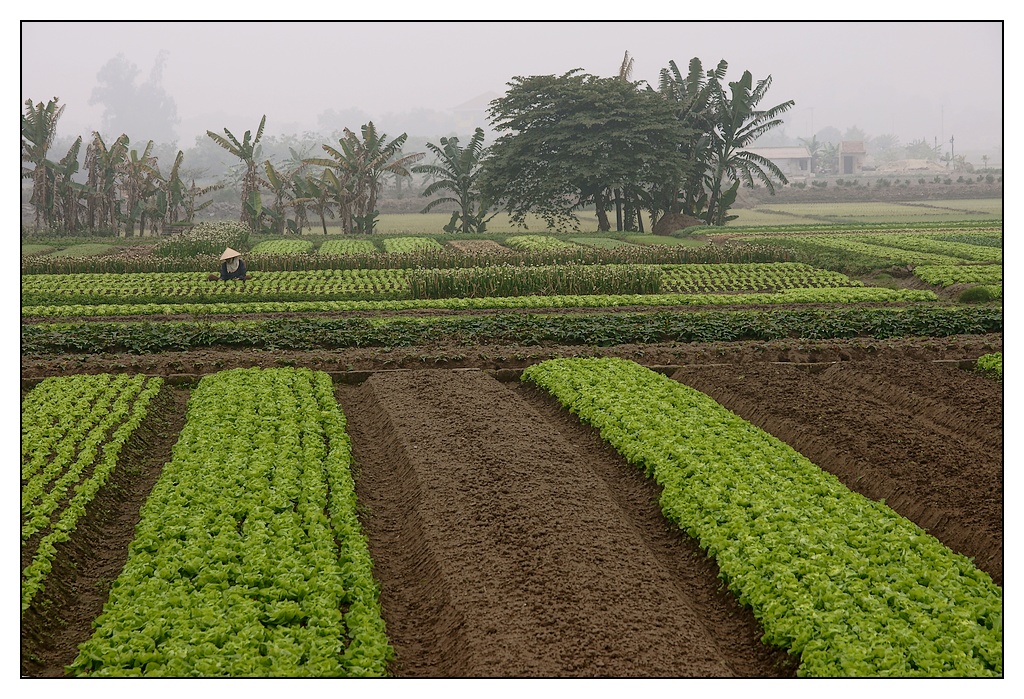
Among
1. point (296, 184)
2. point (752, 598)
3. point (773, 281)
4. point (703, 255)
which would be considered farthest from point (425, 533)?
point (296, 184)

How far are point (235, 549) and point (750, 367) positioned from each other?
10.6 metres

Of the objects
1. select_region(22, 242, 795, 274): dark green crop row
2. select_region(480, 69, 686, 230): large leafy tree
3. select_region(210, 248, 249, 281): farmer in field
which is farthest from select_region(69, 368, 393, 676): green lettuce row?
select_region(480, 69, 686, 230): large leafy tree

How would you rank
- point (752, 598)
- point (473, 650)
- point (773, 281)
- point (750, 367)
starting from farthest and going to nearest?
point (773, 281), point (750, 367), point (752, 598), point (473, 650)

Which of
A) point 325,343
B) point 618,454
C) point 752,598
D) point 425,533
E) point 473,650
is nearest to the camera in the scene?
point 473,650

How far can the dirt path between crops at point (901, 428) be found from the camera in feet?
34.1

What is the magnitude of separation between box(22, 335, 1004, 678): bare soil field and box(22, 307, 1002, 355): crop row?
3.55 feet

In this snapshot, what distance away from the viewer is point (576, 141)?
57.5 metres

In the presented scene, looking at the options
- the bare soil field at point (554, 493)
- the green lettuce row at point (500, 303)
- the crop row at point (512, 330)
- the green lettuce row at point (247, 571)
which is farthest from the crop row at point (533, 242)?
the green lettuce row at point (247, 571)

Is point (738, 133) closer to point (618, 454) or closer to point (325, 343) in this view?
point (325, 343)

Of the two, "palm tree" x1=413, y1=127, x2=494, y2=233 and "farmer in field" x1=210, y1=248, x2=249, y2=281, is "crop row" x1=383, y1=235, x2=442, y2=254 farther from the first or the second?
"farmer in field" x1=210, y1=248, x2=249, y2=281

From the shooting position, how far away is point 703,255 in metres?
37.5

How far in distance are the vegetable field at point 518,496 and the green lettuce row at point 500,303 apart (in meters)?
2.99

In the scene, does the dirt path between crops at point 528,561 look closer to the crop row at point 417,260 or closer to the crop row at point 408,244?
the crop row at point 417,260

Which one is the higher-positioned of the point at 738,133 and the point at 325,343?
the point at 738,133
